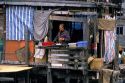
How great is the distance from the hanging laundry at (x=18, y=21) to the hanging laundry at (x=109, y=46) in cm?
359

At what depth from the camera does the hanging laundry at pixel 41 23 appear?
1912 centimetres

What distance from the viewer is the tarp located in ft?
64.0

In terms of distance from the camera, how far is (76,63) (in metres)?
17.9

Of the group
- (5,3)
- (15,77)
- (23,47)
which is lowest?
(15,77)

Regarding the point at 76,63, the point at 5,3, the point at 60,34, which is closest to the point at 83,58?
the point at 76,63

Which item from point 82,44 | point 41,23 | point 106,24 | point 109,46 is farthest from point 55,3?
point 109,46

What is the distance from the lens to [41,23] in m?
19.2

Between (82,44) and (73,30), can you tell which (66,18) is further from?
(73,30)

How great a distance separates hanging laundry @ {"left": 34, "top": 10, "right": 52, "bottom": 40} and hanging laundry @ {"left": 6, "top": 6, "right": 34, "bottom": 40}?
0.23m

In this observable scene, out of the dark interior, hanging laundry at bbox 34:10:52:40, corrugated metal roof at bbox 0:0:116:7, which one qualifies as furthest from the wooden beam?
the dark interior

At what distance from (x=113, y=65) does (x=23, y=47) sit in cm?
453

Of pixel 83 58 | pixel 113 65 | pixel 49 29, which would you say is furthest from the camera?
pixel 113 65

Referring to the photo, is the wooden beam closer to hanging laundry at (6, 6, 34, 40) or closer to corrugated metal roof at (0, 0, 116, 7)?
corrugated metal roof at (0, 0, 116, 7)

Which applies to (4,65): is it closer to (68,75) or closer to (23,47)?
(23,47)
